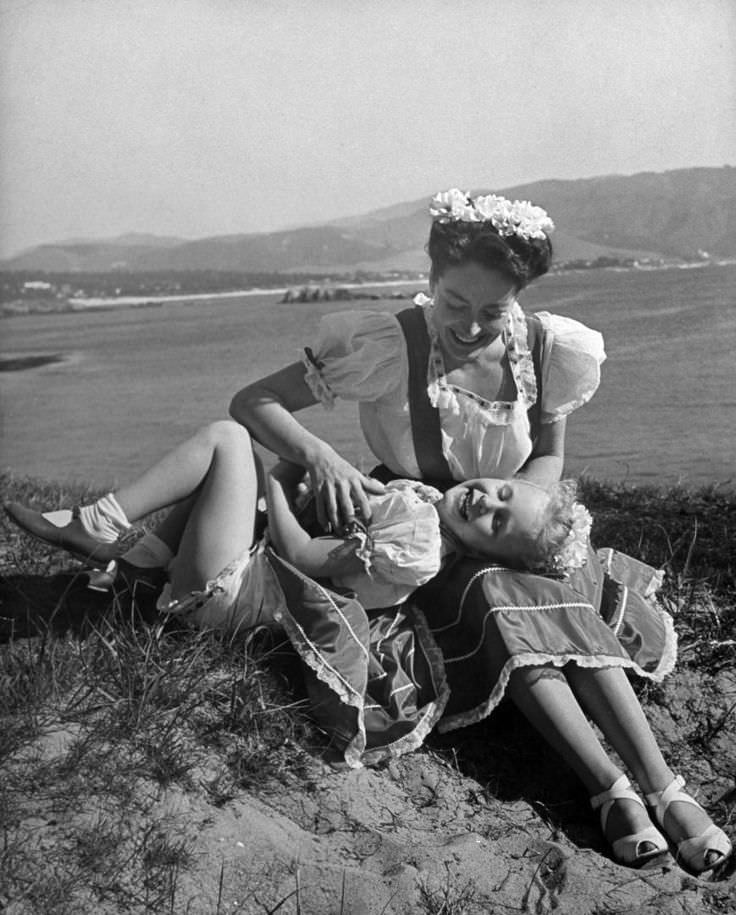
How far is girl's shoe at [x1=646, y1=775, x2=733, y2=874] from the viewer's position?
2.58 m

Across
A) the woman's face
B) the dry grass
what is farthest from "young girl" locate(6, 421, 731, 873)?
the woman's face

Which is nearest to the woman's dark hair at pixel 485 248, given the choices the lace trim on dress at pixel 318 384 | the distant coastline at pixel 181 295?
the lace trim on dress at pixel 318 384

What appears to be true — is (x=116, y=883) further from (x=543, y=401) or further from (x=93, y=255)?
(x=93, y=255)

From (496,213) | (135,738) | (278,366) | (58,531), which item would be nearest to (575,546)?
(496,213)

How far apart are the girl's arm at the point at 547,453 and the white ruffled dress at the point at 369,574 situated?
0.37 meters

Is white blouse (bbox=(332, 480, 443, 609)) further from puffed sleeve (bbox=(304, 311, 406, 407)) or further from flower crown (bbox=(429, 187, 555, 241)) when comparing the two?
flower crown (bbox=(429, 187, 555, 241))

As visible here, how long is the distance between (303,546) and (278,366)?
2.56m

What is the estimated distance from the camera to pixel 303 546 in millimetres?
2900

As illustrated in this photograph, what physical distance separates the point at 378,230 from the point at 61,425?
1791 millimetres

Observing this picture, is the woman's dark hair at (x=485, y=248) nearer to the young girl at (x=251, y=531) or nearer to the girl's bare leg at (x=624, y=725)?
the young girl at (x=251, y=531)

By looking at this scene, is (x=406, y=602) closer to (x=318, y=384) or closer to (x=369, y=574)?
(x=369, y=574)

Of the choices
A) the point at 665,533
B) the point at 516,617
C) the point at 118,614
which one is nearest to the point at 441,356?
the point at 516,617

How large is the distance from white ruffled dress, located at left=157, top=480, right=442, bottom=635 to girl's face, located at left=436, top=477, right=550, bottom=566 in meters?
0.07

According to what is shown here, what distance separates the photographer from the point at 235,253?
5551 millimetres
